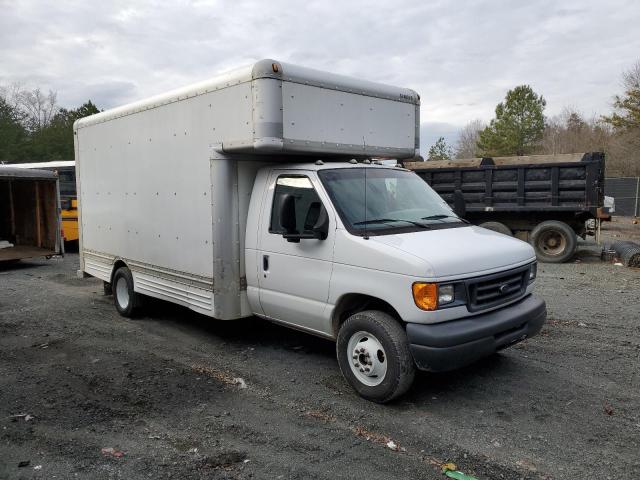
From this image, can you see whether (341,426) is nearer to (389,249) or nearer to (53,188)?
(389,249)

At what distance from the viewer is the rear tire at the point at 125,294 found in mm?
7402

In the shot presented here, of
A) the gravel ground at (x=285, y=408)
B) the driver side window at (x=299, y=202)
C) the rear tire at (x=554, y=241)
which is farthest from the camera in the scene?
the rear tire at (x=554, y=241)

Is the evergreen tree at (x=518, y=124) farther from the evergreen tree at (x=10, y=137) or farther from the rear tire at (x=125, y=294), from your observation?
the rear tire at (x=125, y=294)

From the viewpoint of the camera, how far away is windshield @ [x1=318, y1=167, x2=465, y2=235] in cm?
486

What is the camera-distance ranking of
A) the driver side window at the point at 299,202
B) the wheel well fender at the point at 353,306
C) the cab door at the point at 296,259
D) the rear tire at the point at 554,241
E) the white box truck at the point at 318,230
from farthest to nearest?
the rear tire at the point at 554,241, the driver side window at the point at 299,202, the cab door at the point at 296,259, the wheel well fender at the point at 353,306, the white box truck at the point at 318,230

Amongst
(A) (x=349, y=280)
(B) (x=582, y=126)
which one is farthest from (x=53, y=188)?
(B) (x=582, y=126)

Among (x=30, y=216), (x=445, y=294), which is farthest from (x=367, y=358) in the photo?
(x=30, y=216)

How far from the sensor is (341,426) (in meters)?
4.18

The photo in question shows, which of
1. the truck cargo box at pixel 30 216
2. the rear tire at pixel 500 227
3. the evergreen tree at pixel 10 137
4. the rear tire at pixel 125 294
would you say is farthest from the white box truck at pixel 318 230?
the evergreen tree at pixel 10 137

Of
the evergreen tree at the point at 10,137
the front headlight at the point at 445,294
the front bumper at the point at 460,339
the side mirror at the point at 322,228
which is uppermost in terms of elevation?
the evergreen tree at the point at 10,137

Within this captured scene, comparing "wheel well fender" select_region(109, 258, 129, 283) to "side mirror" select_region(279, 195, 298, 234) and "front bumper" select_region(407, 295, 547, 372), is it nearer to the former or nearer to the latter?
"side mirror" select_region(279, 195, 298, 234)

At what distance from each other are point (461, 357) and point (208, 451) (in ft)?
6.74

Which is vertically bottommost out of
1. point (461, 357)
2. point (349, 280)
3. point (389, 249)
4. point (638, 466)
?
point (638, 466)

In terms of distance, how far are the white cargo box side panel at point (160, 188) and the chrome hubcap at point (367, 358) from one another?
188 cm
